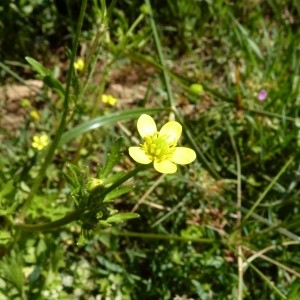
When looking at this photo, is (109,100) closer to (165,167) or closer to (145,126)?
(145,126)

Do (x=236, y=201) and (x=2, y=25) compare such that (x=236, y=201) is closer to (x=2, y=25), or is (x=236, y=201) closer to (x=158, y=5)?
(x=158, y=5)

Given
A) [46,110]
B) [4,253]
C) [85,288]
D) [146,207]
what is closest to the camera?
[4,253]

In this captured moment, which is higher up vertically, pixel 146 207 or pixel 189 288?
pixel 146 207

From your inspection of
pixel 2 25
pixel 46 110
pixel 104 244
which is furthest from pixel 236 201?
pixel 2 25

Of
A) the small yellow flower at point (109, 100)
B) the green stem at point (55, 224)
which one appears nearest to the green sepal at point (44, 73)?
the green stem at point (55, 224)

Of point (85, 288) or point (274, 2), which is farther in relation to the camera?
point (274, 2)

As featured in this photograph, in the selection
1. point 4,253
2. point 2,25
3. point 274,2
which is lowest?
point 4,253

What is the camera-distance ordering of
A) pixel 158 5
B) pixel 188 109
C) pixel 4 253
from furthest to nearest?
pixel 158 5, pixel 188 109, pixel 4 253

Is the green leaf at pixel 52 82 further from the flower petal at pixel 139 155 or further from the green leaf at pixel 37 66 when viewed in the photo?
the flower petal at pixel 139 155
